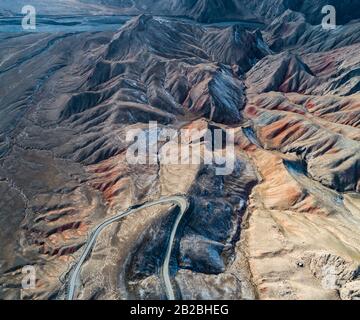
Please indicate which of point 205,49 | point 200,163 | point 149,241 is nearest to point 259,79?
point 205,49

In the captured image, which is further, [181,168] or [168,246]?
[181,168]

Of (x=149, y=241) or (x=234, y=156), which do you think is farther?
(x=234, y=156)

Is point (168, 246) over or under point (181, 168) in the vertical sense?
under

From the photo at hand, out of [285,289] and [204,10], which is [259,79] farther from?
[285,289]

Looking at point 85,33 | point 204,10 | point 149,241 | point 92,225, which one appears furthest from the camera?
point 204,10

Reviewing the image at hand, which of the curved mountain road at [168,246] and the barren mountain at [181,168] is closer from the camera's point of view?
the curved mountain road at [168,246]

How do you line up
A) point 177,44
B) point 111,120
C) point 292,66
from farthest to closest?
point 177,44
point 292,66
point 111,120
